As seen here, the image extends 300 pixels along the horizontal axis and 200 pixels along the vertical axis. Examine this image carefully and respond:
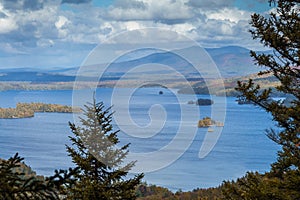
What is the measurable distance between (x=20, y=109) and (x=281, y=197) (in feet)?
323

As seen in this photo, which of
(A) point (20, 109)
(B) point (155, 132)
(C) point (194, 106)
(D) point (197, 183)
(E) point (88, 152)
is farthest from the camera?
(A) point (20, 109)

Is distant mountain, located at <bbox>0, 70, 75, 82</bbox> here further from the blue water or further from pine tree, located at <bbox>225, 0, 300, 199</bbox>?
pine tree, located at <bbox>225, 0, 300, 199</bbox>

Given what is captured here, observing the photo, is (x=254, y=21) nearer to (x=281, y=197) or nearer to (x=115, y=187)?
(x=281, y=197)

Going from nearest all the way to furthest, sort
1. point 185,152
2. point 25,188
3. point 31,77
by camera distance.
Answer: point 25,188, point 185,152, point 31,77

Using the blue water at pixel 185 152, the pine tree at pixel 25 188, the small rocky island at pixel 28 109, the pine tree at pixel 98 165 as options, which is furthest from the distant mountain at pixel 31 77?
the pine tree at pixel 25 188

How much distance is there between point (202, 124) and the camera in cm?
5875

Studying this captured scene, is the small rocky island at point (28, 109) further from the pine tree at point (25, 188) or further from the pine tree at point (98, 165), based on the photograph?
the pine tree at point (25, 188)

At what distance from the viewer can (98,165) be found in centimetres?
590

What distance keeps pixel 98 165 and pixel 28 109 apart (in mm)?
95707

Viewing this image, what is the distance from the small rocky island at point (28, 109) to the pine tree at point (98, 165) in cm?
8512

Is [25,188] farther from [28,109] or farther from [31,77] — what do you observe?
[31,77]

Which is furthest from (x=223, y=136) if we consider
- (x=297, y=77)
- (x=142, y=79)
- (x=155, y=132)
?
(x=297, y=77)

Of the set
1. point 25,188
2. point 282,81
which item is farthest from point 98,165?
point 25,188

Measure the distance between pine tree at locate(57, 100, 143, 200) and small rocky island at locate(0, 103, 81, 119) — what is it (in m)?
85.1
